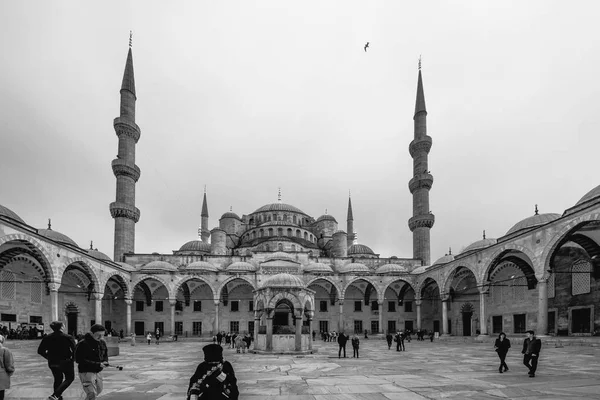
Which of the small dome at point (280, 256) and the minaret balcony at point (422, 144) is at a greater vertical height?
the minaret balcony at point (422, 144)

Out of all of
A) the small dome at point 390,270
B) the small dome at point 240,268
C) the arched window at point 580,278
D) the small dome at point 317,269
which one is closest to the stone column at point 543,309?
the arched window at point 580,278

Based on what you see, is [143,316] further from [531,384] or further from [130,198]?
[531,384]

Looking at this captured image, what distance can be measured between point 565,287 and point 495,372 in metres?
16.2

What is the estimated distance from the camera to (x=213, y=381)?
3.33 m

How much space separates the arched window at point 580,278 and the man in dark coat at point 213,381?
75.7 ft

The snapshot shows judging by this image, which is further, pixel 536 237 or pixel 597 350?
pixel 536 237

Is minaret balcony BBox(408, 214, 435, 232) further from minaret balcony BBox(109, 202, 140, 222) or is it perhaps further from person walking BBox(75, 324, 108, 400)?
person walking BBox(75, 324, 108, 400)

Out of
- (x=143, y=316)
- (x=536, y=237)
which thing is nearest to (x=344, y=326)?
(x=143, y=316)

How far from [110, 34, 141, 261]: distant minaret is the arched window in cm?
3354

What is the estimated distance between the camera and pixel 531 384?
8.14 m

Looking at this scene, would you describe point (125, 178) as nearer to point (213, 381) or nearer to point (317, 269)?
point (317, 269)

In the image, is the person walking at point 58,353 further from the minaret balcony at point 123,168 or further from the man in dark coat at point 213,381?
the minaret balcony at point 123,168

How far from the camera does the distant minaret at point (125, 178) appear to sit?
124 ft

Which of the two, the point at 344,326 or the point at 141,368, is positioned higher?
the point at 141,368
